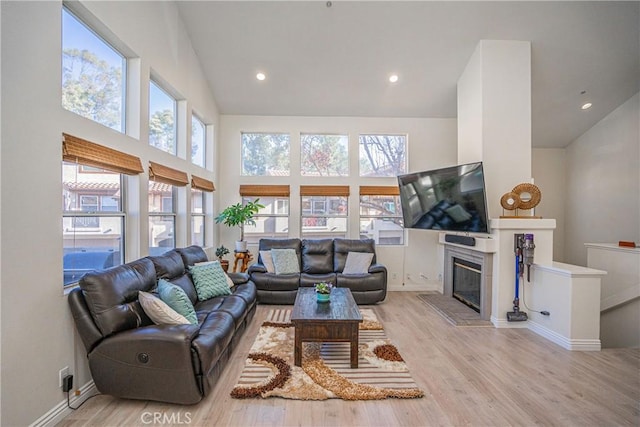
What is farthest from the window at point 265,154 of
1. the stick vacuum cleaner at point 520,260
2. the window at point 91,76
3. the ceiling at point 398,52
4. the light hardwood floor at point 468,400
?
the stick vacuum cleaner at point 520,260

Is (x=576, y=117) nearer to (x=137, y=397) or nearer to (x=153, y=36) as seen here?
(x=153, y=36)

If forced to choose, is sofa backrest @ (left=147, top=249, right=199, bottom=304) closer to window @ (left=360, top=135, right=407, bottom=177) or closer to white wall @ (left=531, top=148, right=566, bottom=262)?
window @ (left=360, top=135, right=407, bottom=177)

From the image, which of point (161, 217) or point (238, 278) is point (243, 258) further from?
point (161, 217)

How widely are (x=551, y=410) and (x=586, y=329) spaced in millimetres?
1547

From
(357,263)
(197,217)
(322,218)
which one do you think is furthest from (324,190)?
(197,217)

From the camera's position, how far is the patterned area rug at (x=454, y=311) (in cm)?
390

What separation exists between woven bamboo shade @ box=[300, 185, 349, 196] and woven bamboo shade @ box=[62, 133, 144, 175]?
314cm

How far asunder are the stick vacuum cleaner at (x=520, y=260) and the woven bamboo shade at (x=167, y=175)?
173 inches

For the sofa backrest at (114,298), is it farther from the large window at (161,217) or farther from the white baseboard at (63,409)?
the large window at (161,217)

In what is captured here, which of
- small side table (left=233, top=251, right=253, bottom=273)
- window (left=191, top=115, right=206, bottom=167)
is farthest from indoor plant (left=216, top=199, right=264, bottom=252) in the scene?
window (left=191, top=115, right=206, bottom=167)

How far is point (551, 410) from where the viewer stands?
218cm

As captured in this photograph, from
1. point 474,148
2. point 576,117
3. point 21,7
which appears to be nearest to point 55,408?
point 21,7

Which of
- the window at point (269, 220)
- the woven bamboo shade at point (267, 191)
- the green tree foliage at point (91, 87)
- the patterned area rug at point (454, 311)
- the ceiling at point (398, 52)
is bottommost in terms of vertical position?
the patterned area rug at point (454, 311)

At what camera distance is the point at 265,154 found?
233 inches
